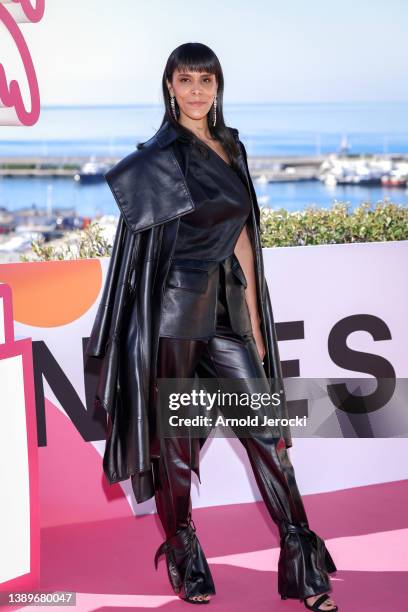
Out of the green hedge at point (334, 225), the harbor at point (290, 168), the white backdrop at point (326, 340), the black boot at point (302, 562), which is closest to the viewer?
the black boot at point (302, 562)

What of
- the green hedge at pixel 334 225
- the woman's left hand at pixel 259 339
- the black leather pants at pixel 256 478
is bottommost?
the black leather pants at pixel 256 478

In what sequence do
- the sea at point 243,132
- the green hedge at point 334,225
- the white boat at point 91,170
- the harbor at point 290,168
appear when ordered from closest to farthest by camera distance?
the green hedge at point 334,225, the sea at point 243,132, the white boat at point 91,170, the harbor at point 290,168

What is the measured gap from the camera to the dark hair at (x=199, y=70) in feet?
9.50

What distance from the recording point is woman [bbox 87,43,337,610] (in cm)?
285

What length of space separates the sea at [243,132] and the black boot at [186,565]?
2922 millimetres

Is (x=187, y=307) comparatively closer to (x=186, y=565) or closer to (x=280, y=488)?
(x=280, y=488)

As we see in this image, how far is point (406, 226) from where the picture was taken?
4.39m

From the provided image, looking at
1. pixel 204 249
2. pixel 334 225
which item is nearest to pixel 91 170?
pixel 334 225

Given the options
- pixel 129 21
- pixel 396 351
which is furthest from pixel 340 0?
pixel 396 351

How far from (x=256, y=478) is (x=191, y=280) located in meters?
0.63

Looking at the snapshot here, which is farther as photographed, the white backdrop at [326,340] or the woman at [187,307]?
the white backdrop at [326,340]

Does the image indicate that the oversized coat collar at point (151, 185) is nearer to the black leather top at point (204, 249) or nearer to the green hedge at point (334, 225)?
the black leather top at point (204, 249)

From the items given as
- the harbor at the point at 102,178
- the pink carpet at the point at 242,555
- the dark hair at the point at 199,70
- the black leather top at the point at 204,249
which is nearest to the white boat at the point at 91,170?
the harbor at the point at 102,178

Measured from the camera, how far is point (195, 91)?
2893mm
